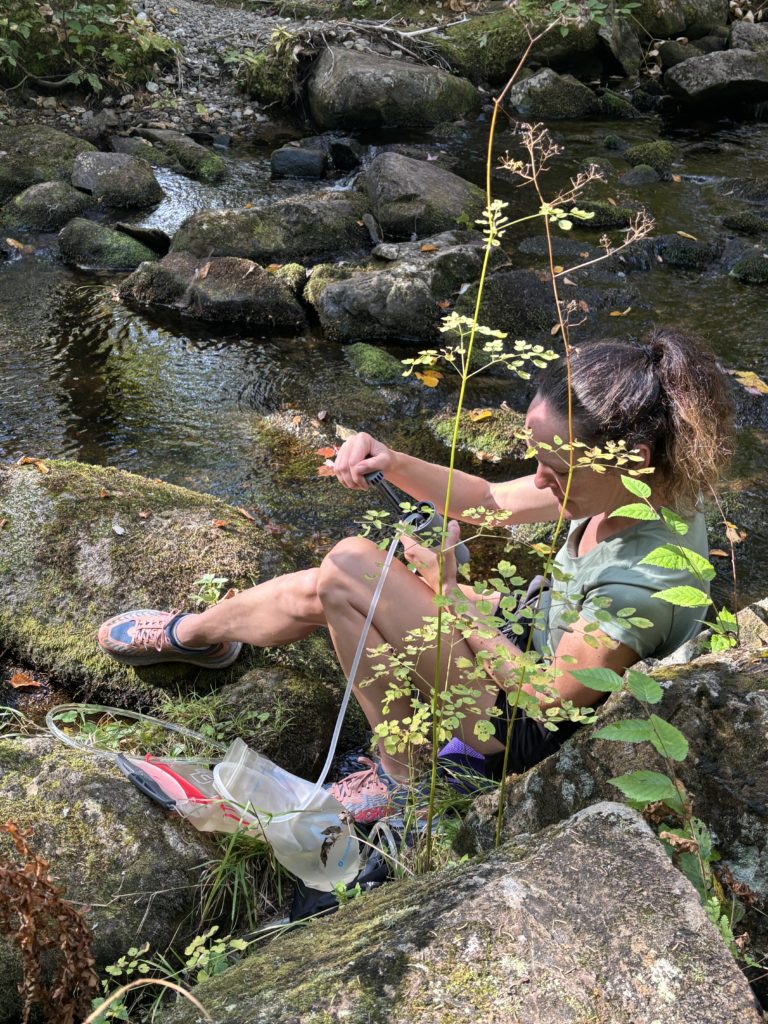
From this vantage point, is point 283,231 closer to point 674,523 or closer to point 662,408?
point 662,408

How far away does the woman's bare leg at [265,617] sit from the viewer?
9.54 feet

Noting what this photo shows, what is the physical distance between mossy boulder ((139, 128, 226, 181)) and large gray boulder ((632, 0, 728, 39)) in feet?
24.9

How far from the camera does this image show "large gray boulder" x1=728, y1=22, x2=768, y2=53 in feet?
42.6

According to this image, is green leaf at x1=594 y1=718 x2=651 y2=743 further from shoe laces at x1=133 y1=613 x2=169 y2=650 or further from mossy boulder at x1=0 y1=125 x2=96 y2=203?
mossy boulder at x1=0 y1=125 x2=96 y2=203

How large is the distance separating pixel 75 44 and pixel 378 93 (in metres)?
3.70

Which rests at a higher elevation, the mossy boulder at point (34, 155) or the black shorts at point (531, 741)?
the black shorts at point (531, 741)

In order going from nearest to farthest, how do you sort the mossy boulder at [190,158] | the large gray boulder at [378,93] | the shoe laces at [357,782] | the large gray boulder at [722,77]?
the shoe laces at [357,782] → the mossy boulder at [190,158] → the large gray boulder at [378,93] → the large gray boulder at [722,77]

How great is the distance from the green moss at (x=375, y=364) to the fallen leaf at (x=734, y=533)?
96.5 inches

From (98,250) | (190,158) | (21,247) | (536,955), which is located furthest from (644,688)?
(190,158)

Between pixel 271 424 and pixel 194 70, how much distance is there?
8.52 meters

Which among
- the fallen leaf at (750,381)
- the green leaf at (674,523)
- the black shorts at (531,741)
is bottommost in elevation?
the fallen leaf at (750,381)

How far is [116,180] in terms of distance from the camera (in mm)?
8844

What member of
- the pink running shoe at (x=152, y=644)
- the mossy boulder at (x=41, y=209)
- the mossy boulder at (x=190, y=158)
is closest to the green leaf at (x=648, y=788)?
the pink running shoe at (x=152, y=644)

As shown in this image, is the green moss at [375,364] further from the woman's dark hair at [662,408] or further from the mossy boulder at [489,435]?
the woman's dark hair at [662,408]
